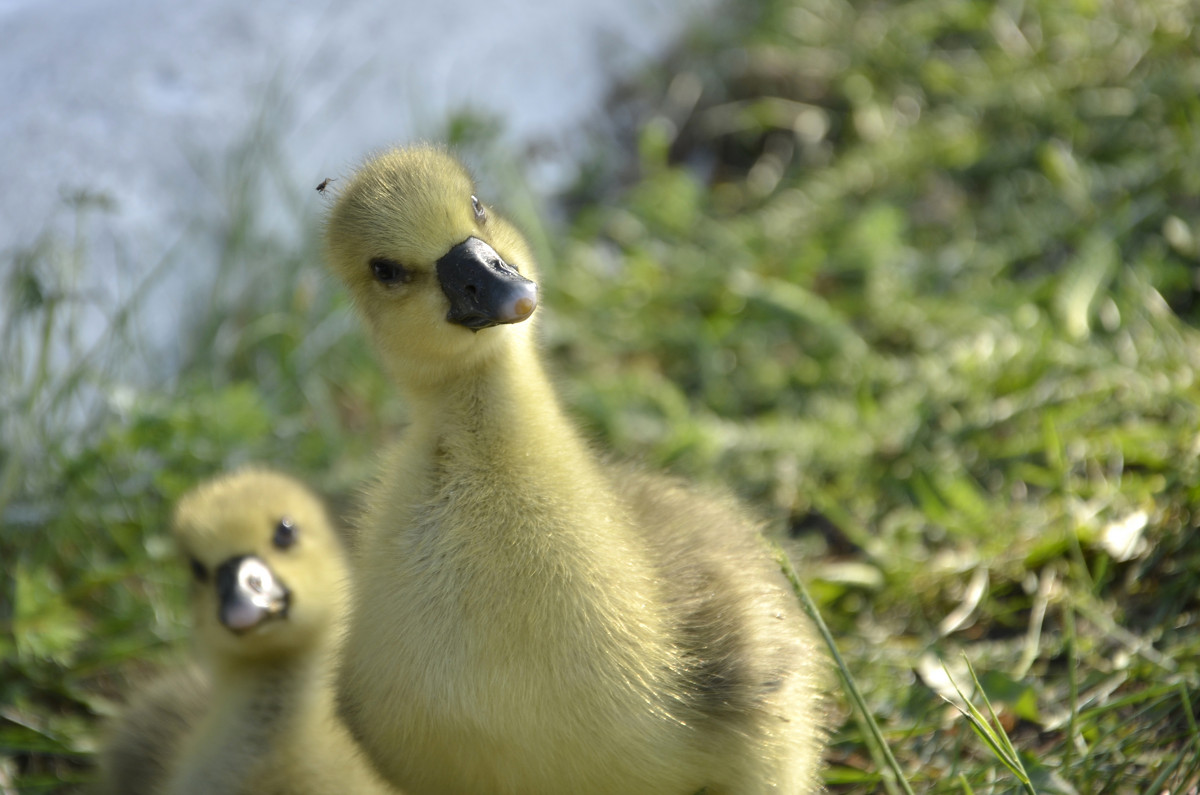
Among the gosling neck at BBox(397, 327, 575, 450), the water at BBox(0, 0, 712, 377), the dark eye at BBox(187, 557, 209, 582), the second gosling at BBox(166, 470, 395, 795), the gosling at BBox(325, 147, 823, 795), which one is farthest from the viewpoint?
the water at BBox(0, 0, 712, 377)

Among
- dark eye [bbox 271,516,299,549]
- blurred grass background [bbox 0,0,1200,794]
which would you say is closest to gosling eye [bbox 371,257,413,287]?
dark eye [bbox 271,516,299,549]

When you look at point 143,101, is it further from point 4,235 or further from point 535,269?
point 535,269

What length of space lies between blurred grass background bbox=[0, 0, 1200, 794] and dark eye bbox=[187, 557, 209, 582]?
31cm

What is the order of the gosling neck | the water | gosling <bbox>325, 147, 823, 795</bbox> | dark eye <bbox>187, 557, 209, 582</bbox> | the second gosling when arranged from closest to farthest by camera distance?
gosling <bbox>325, 147, 823, 795</bbox> → the gosling neck → the second gosling → dark eye <bbox>187, 557, 209, 582</bbox> → the water

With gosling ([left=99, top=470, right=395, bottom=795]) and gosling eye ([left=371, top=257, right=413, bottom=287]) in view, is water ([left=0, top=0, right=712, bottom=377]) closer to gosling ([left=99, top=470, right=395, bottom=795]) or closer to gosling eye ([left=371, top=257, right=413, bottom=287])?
gosling ([left=99, top=470, right=395, bottom=795])

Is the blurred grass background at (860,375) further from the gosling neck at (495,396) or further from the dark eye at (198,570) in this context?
the gosling neck at (495,396)

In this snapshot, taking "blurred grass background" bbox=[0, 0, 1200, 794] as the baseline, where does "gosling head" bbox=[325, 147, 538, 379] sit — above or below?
above

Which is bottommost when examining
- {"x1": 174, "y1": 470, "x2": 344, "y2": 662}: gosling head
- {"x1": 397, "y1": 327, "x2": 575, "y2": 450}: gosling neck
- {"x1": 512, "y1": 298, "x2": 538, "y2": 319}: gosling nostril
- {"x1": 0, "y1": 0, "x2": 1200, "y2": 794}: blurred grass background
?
{"x1": 0, "y1": 0, "x2": 1200, "y2": 794}: blurred grass background

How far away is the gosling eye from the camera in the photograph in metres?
1.45

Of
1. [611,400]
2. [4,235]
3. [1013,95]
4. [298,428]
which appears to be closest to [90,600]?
[298,428]

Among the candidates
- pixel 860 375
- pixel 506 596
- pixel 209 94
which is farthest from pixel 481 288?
pixel 209 94

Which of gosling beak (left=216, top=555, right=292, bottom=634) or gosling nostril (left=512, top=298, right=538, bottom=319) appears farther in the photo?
gosling beak (left=216, top=555, right=292, bottom=634)

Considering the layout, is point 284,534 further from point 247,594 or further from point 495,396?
point 495,396

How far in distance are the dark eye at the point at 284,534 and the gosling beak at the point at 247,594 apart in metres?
0.06
